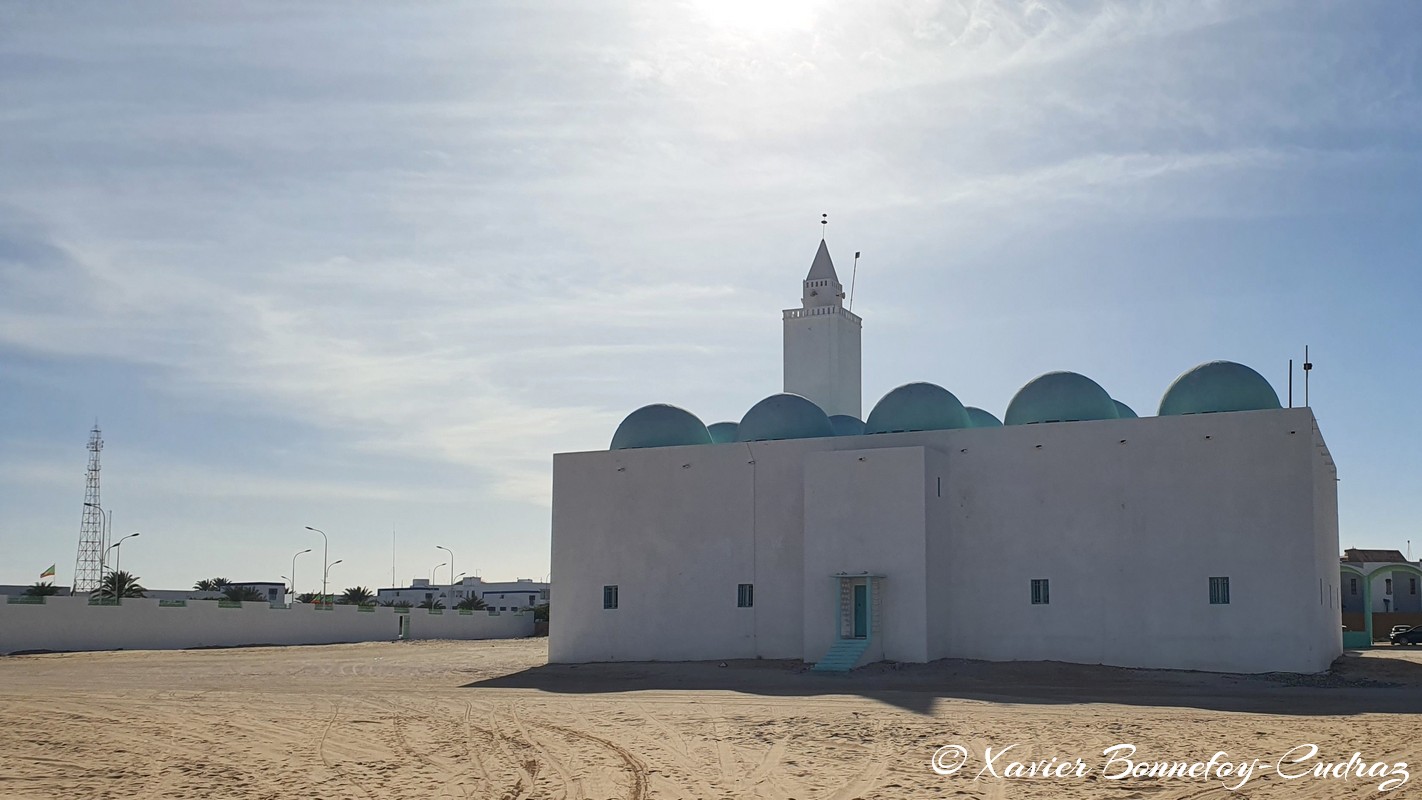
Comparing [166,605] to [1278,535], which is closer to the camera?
[1278,535]

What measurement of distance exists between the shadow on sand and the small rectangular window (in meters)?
1.60

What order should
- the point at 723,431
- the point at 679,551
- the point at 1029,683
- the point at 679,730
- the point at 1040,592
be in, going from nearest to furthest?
the point at 679,730 < the point at 1029,683 < the point at 1040,592 < the point at 679,551 < the point at 723,431

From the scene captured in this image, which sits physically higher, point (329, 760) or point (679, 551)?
point (679, 551)

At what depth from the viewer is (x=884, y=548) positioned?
28141 mm

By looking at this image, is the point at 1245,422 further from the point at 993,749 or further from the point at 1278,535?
the point at 993,749

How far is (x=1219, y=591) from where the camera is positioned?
2572cm

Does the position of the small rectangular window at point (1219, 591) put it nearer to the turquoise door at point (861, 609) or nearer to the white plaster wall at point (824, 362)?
the turquoise door at point (861, 609)

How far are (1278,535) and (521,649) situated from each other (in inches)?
1035

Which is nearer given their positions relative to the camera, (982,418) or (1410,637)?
(982,418)

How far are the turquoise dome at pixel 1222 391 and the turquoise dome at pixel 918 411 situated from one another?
512cm

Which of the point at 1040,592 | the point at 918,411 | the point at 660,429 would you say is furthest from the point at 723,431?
the point at 1040,592

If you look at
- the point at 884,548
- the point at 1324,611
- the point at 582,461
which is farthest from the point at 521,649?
the point at 1324,611

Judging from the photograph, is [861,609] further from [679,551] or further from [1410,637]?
[1410,637]

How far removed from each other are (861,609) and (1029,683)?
520 centimetres
